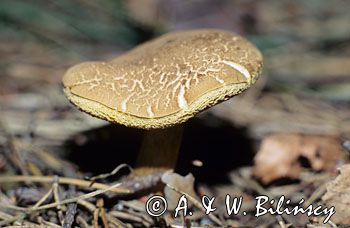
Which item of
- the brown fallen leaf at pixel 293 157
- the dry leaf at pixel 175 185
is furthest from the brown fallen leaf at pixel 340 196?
the dry leaf at pixel 175 185

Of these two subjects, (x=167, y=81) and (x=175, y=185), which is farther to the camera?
(x=175, y=185)

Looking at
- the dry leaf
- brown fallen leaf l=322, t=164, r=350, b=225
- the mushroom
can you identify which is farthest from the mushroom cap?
brown fallen leaf l=322, t=164, r=350, b=225

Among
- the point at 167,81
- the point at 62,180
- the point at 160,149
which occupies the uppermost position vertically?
the point at 167,81

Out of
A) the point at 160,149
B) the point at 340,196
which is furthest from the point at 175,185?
the point at 340,196

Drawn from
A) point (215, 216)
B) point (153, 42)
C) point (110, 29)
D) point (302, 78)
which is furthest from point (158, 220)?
point (110, 29)

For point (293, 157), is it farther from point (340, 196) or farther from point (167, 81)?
point (167, 81)

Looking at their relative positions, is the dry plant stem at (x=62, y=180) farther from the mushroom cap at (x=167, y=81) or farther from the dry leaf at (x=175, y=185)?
the mushroom cap at (x=167, y=81)

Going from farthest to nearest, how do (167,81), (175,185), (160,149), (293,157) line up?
(293,157) → (160,149) → (175,185) → (167,81)
